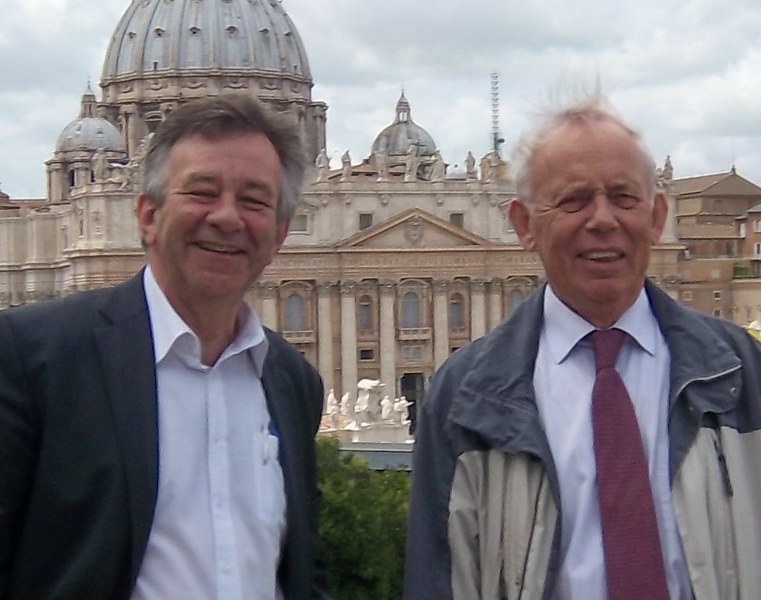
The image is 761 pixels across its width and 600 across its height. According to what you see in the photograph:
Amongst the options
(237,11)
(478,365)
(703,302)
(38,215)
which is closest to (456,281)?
(703,302)

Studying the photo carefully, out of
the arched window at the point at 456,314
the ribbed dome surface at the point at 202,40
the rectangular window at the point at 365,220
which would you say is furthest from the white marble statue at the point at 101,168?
the ribbed dome surface at the point at 202,40

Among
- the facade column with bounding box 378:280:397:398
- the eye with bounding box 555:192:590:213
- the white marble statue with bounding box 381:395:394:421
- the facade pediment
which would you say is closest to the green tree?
the eye with bounding box 555:192:590:213

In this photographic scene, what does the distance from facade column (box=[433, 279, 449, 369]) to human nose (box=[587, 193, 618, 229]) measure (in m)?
39.3

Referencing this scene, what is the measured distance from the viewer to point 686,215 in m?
57.3

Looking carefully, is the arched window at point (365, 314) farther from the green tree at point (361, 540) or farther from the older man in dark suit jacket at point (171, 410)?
the older man in dark suit jacket at point (171, 410)

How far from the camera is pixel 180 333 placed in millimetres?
3602

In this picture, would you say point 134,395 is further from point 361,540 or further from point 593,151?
point 361,540

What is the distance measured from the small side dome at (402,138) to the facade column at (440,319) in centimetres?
1498

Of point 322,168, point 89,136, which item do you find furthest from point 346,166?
point 89,136

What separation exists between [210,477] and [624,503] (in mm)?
1011

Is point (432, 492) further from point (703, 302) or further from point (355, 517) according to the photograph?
point (703, 302)

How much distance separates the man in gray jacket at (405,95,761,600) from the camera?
3.56 metres

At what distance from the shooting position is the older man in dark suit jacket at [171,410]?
342 cm

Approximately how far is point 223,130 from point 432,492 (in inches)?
41.5
